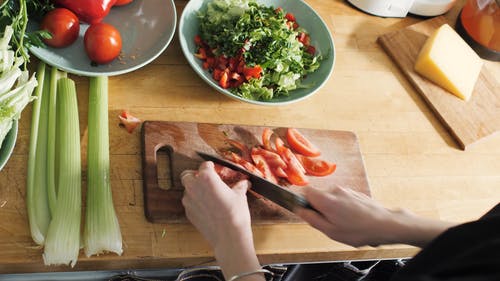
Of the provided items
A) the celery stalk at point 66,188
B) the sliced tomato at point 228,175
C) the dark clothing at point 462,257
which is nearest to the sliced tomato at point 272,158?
the sliced tomato at point 228,175

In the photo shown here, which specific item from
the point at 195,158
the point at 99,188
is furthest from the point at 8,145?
the point at 195,158

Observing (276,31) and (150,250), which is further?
(276,31)

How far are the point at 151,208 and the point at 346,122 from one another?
0.65 metres

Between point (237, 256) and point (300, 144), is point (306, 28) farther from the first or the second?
point (237, 256)

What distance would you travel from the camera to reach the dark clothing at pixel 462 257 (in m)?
0.57

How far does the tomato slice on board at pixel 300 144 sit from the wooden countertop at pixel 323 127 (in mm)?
59

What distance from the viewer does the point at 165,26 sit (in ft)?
4.75

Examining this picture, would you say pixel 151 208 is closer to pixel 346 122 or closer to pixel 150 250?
pixel 150 250

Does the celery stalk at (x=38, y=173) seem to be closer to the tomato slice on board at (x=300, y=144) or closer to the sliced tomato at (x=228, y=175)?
the sliced tomato at (x=228, y=175)

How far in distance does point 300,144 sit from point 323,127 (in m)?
0.15

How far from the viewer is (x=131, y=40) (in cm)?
142

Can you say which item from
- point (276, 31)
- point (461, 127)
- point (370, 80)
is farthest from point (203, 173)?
point (461, 127)

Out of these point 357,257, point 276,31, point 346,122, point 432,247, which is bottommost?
point 357,257

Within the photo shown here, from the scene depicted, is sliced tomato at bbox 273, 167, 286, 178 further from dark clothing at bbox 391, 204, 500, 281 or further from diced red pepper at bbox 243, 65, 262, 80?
dark clothing at bbox 391, 204, 500, 281
